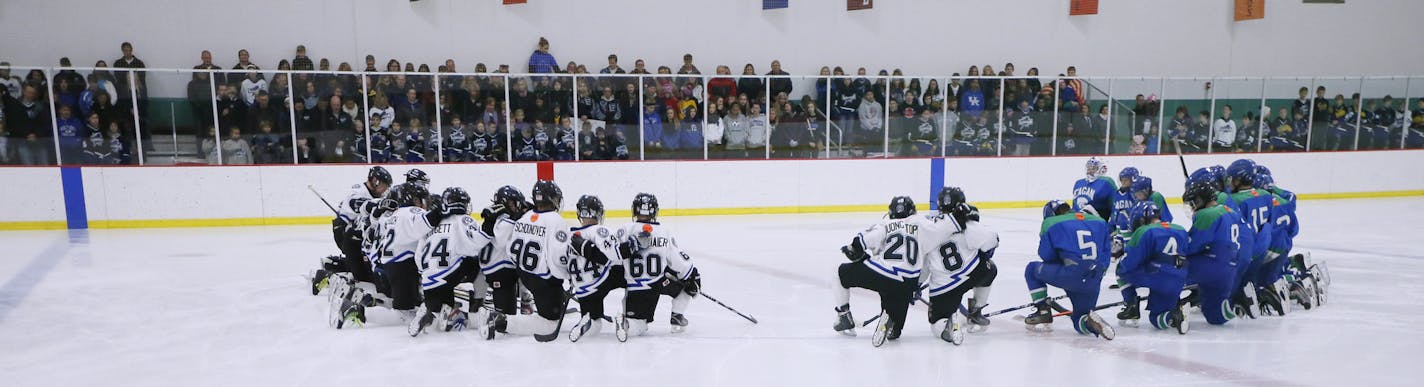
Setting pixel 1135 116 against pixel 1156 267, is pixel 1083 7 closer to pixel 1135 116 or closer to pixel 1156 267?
pixel 1135 116

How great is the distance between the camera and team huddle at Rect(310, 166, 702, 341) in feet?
15.6

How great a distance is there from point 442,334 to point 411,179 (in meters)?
1.16

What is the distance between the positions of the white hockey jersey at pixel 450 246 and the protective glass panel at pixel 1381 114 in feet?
48.8

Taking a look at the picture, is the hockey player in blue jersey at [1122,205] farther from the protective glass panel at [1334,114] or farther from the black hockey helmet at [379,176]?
the protective glass panel at [1334,114]

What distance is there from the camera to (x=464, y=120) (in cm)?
1109

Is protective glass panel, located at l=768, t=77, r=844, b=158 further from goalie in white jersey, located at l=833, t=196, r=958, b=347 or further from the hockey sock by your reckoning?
goalie in white jersey, located at l=833, t=196, r=958, b=347

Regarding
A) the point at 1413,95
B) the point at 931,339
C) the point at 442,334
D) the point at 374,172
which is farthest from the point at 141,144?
the point at 1413,95

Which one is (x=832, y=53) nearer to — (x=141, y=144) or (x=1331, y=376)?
(x=141, y=144)

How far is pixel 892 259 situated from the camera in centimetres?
464

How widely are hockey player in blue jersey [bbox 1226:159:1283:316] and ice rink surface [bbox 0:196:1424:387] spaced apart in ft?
0.56

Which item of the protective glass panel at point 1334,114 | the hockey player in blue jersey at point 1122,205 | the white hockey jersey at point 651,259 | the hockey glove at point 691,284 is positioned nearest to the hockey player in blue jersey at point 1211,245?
the hockey player in blue jersey at point 1122,205

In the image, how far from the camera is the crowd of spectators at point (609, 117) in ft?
33.6

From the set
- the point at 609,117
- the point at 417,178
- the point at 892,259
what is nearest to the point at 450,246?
the point at 417,178

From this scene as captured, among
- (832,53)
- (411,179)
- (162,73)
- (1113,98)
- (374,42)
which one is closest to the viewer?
(411,179)
